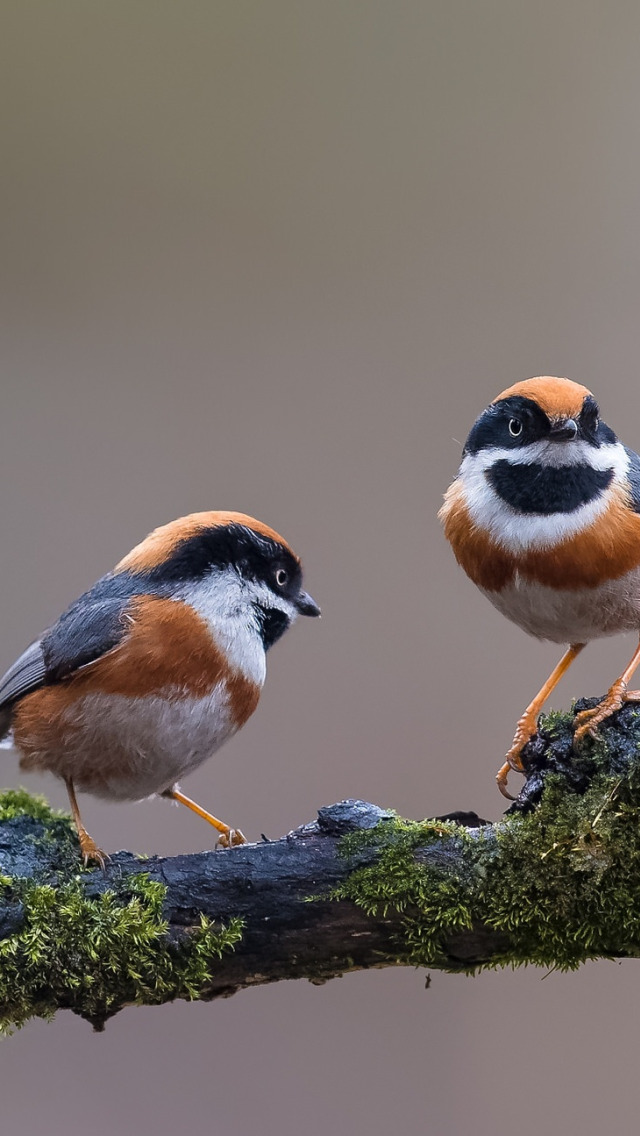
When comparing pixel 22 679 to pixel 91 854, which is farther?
pixel 22 679

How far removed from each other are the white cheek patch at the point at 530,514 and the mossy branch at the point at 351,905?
405 mm

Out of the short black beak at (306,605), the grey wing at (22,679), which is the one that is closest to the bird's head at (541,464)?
the short black beak at (306,605)

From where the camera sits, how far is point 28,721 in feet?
8.82

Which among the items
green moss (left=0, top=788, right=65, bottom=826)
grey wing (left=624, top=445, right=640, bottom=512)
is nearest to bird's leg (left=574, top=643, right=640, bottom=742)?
grey wing (left=624, top=445, right=640, bottom=512)

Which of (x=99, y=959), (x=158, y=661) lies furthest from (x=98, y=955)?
(x=158, y=661)

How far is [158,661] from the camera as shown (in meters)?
2.53

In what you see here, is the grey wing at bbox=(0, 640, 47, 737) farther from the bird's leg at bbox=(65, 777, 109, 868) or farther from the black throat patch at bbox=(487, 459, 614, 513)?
the black throat patch at bbox=(487, 459, 614, 513)

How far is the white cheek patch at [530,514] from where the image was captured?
7.66 ft

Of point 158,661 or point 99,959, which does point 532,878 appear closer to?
point 99,959

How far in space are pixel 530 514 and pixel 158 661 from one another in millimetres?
922

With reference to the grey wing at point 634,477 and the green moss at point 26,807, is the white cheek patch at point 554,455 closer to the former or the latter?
the grey wing at point 634,477

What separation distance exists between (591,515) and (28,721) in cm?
145

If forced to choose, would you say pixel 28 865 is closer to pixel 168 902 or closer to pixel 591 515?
pixel 168 902

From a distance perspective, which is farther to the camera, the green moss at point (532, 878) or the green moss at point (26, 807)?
the green moss at point (26, 807)
